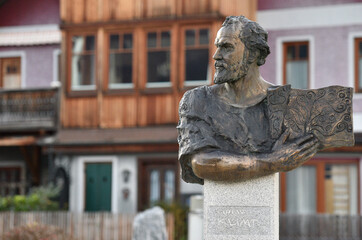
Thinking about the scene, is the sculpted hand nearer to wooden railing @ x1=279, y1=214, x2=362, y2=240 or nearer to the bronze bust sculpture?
the bronze bust sculpture

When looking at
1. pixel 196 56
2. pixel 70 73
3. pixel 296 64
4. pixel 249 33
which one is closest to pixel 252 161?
pixel 249 33

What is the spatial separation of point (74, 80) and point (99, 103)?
38.7 inches

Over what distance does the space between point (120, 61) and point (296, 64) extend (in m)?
4.65

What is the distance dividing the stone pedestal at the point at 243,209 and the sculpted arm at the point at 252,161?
0.43 ft

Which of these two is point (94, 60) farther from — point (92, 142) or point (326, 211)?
point (326, 211)

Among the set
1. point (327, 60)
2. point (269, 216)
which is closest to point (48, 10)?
point (327, 60)

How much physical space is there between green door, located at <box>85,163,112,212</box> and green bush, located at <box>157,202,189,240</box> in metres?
2.49

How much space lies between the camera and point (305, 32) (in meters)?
25.7

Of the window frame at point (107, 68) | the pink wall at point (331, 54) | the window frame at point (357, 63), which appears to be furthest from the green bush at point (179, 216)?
the window frame at point (357, 63)

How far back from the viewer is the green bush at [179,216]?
2033 cm

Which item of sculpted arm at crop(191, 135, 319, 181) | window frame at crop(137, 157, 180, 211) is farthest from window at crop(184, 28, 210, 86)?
sculpted arm at crop(191, 135, 319, 181)

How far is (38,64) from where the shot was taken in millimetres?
29016

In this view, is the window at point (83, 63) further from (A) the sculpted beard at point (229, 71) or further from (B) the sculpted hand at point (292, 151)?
(B) the sculpted hand at point (292, 151)

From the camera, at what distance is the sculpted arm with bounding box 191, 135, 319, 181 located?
8.01 meters
